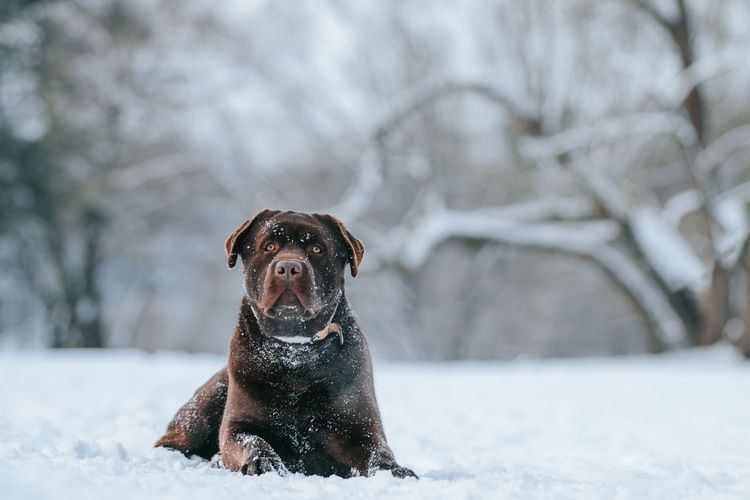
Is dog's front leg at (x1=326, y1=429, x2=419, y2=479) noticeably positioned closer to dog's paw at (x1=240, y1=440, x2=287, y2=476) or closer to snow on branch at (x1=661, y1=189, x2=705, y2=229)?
dog's paw at (x1=240, y1=440, x2=287, y2=476)

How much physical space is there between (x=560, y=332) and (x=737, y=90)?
13.5m

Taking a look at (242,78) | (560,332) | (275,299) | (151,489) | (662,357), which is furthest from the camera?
(560,332)

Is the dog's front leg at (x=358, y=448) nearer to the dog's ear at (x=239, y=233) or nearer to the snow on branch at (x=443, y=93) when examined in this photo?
the dog's ear at (x=239, y=233)

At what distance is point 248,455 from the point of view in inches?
126

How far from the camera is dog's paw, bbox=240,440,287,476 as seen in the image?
3.13m

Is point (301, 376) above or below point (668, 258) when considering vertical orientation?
above

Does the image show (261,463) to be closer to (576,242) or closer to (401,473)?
(401,473)

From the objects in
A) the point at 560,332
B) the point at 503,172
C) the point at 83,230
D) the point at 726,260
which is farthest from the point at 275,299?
the point at 560,332

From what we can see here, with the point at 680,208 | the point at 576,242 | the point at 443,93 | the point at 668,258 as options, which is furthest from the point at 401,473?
the point at 680,208

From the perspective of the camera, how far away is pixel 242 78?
23.3 m

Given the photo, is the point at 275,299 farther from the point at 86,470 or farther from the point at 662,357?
the point at 662,357

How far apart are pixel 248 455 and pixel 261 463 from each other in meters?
0.08

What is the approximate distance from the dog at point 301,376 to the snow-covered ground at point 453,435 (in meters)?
0.26

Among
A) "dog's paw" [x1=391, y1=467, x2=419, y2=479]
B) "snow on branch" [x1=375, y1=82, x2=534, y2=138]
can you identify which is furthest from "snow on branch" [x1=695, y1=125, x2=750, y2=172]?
"dog's paw" [x1=391, y1=467, x2=419, y2=479]
